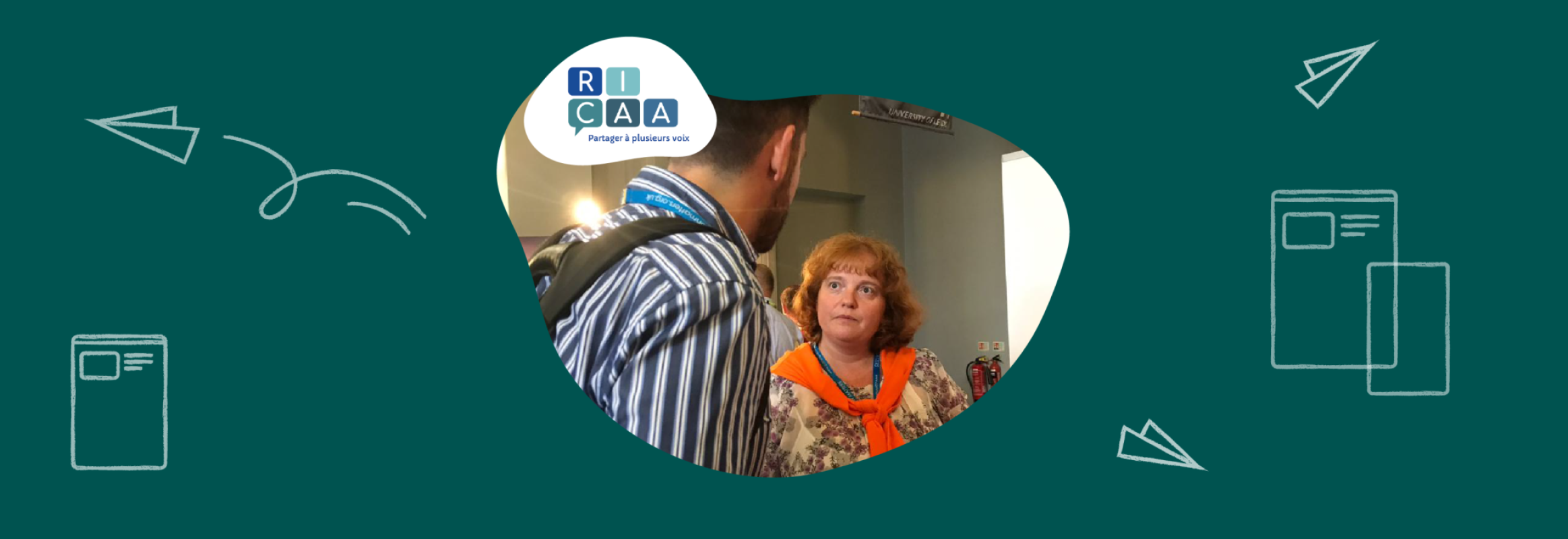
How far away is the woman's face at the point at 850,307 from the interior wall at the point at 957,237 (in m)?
0.12

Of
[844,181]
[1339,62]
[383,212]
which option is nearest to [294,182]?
[383,212]

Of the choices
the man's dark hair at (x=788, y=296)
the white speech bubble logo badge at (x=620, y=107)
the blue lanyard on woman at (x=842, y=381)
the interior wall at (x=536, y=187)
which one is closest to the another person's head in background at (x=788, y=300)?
the man's dark hair at (x=788, y=296)

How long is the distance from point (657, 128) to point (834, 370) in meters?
0.76

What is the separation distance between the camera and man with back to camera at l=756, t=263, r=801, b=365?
8.79 feet

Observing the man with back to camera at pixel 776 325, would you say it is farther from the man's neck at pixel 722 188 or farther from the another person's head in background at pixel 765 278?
the man's neck at pixel 722 188

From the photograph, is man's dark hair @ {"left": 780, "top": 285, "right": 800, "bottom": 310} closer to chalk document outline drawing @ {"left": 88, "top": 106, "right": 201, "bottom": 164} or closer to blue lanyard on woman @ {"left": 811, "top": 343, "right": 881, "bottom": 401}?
blue lanyard on woman @ {"left": 811, "top": 343, "right": 881, "bottom": 401}

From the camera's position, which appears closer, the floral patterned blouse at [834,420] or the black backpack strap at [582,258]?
the black backpack strap at [582,258]

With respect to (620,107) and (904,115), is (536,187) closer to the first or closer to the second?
(620,107)

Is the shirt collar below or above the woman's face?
above

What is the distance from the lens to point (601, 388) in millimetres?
2666

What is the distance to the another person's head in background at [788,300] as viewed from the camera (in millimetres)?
2695

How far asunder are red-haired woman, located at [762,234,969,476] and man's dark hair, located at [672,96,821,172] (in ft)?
0.99

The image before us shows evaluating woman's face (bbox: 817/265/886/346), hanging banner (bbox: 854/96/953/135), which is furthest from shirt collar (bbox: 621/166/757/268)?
hanging banner (bbox: 854/96/953/135)

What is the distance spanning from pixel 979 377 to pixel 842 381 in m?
0.37
